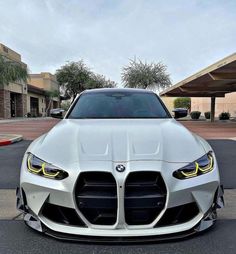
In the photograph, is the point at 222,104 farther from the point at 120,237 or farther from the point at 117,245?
the point at 120,237

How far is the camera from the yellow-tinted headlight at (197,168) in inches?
128

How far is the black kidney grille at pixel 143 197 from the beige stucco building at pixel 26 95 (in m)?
34.3

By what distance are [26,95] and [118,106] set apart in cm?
5027

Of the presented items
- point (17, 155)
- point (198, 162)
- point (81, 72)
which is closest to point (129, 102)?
point (198, 162)

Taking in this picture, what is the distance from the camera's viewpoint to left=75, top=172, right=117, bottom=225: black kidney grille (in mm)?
3098

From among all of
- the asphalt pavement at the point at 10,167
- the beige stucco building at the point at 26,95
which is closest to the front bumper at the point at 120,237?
the asphalt pavement at the point at 10,167

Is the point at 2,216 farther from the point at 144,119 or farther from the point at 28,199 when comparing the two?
the point at 144,119

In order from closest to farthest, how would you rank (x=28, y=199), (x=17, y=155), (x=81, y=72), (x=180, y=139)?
1. (x=28, y=199)
2. (x=180, y=139)
3. (x=17, y=155)
4. (x=81, y=72)

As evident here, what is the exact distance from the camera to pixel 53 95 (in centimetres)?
6328

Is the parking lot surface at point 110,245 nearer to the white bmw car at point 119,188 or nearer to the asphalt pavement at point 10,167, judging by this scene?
the white bmw car at point 119,188

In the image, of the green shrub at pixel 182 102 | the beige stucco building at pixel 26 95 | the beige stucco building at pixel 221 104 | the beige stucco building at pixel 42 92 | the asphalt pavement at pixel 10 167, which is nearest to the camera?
the asphalt pavement at pixel 10 167

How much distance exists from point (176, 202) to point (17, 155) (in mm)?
7598

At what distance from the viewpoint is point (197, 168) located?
3363mm

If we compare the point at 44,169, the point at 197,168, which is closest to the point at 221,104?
the point at 197,168
